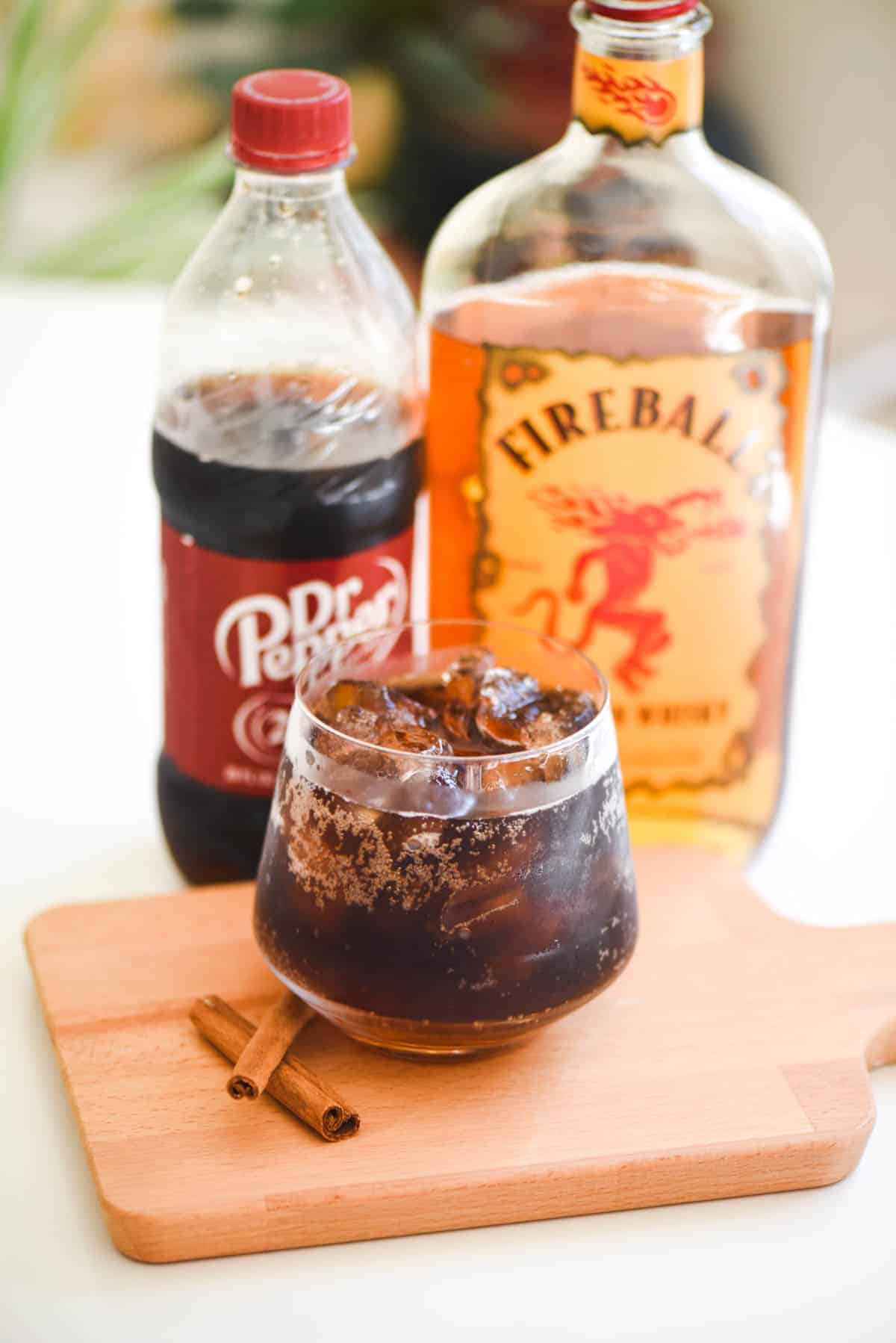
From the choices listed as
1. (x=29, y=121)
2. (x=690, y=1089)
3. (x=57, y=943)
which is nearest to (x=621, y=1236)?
(x=690, y=1089)

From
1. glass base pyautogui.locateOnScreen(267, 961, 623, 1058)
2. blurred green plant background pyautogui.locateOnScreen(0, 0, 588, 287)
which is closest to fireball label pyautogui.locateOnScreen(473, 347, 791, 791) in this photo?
glass base pyautogui.locateOnScreen(267, 961, 623, 1058)

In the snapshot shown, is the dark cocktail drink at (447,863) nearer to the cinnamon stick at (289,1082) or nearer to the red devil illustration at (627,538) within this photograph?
the cinnamon stick at (289,1082)

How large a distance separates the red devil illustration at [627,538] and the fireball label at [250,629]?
10 cm

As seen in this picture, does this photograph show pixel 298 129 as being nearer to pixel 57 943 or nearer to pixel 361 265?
pixel 361 265

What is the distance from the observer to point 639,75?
3.30 feet

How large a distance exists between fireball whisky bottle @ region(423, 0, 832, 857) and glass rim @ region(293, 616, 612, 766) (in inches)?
5.0

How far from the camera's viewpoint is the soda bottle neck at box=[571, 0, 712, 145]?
38.9 inches

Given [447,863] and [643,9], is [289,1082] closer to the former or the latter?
[447,863]

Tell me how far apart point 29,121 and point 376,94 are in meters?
1.51

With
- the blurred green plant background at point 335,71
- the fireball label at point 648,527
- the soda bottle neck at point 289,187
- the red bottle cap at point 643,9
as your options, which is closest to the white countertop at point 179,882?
the fireball label at point 648,527

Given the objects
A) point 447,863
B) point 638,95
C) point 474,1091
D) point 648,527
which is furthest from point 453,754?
point 638,95

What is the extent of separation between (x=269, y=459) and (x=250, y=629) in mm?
102

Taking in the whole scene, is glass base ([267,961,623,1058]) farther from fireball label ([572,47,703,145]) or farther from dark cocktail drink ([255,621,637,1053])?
fireball label ([572,47,703,145])

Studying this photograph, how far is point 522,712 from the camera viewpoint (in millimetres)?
902
